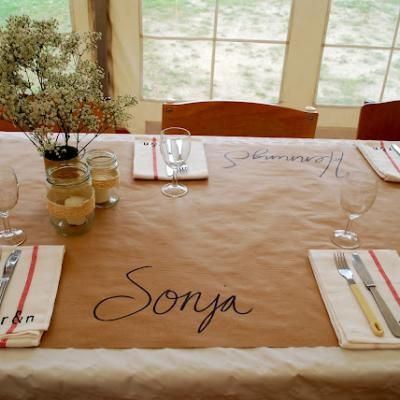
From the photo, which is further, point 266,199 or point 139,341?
point 266,199

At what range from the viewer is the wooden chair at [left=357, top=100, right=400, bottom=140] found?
55.1 inches

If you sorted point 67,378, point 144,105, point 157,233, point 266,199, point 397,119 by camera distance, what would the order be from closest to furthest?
point 67,378
point 157,233
point 266,199
point 397,119
point 144,105

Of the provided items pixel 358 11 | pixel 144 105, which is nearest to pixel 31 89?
pixel 144 105

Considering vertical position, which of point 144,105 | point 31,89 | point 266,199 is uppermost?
point 31,89

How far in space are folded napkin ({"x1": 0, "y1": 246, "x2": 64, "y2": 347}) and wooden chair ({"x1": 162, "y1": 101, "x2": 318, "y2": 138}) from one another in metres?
0.66

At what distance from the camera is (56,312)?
2.30ft

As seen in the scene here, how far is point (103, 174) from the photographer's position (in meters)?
0.94

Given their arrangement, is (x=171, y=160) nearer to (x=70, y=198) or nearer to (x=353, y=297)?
(x=70, y=198)

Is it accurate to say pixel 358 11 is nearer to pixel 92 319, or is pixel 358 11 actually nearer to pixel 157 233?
pixel 157 233

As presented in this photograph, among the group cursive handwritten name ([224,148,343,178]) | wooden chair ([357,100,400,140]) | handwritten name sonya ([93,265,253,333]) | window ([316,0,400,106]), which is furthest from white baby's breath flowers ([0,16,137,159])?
window ([316,0,400,106])

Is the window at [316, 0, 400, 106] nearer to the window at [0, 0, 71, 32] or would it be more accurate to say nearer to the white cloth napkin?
the window at [0, 0, 71, 32]

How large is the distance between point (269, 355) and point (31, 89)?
0.59 metres

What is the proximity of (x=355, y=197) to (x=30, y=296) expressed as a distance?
60 centimetres

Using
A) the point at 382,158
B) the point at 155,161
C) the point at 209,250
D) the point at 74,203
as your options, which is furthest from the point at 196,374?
the point at 382,158
